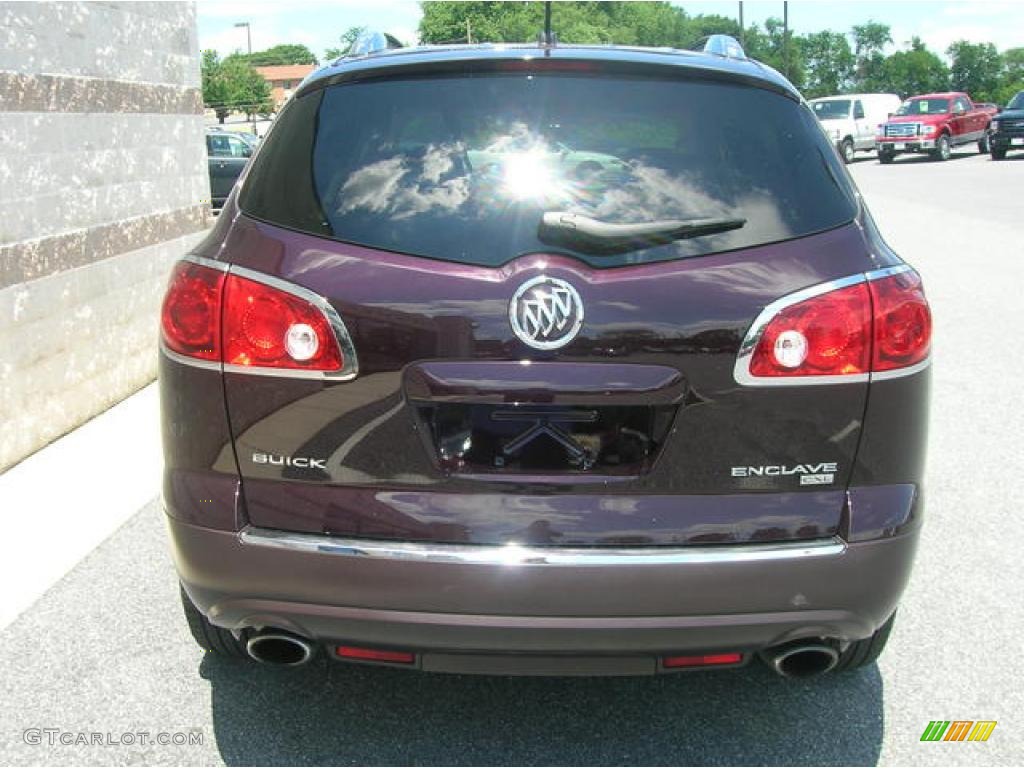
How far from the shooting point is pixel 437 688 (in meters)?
3.19

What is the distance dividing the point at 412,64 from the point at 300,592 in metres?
1.35

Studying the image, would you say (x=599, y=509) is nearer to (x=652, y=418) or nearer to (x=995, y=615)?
(x=652, y=418)

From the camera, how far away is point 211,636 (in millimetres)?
3045

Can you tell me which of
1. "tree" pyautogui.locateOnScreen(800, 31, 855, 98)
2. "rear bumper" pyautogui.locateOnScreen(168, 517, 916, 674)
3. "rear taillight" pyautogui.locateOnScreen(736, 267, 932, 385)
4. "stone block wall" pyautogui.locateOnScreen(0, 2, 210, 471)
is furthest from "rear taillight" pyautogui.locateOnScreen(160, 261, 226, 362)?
"tree" pyautogui.locateOnScreen(800, 31, 855, 98)

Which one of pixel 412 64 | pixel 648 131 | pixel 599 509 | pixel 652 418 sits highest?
pixel 412 64

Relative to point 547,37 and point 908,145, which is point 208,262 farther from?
point 908,145

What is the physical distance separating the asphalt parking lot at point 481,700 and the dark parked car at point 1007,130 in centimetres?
3070

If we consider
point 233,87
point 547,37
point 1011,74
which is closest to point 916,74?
point 1011,74

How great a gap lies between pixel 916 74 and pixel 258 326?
11895 centimetres

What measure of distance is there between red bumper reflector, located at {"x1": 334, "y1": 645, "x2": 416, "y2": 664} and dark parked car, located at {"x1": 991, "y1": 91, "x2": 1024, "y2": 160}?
33.0 m

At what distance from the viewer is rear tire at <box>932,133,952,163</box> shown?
33.6m

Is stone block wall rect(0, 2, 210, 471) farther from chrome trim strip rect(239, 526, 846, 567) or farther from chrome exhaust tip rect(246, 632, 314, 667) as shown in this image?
chrome trim strip rect(239, 526, 846, 567)

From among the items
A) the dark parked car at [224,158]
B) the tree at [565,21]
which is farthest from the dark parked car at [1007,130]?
the tree at [565,21]

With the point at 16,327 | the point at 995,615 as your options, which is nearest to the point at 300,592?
the point at 995,615
